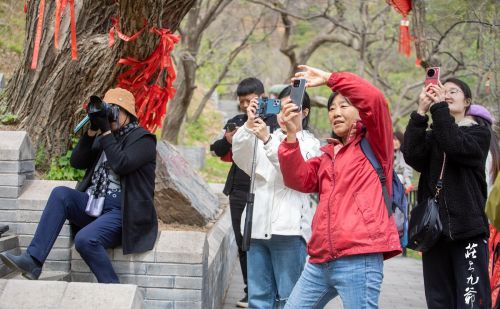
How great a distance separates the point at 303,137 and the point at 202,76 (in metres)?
21.0

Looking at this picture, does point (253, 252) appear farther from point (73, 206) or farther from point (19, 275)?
point (19, 275)

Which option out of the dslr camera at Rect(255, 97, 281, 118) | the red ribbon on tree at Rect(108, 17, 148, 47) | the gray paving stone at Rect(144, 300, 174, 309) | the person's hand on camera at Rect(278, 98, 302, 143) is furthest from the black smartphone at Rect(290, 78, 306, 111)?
the red ribbon on tree at Rect(108, 17, 148, 47)

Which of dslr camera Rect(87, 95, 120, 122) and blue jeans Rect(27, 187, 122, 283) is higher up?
dslr camera Rect(87, 95, 120, 122)

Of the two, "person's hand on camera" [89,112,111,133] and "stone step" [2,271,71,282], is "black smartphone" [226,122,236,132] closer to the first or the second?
"person's hand on camera" [89,112,111,133]

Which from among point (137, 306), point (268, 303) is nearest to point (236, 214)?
point (268, 303)

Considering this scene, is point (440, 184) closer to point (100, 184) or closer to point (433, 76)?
point (433, 76)

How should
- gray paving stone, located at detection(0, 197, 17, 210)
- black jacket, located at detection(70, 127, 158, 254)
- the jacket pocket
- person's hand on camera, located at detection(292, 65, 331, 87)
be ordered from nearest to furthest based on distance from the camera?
the jacket pocket → person's hand on camera, located at detection(292, 65, 331, 87) → black jacket, located at detection(70, 127, 158, 254) → gray paving stone, located at detection(0, 197, 17, 210)

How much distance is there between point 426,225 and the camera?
14.2ft

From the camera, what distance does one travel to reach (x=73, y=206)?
465 cm

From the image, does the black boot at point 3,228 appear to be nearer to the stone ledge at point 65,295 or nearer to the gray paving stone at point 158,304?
the stone ledge at point 65,295

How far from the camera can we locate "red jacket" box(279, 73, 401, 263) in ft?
11.8

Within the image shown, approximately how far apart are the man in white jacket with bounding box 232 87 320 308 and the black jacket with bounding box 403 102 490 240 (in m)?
0.74

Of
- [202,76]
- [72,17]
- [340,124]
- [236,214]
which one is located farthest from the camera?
[202,76]

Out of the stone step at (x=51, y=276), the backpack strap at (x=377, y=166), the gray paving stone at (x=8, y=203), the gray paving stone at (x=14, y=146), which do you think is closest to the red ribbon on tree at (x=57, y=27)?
the gray paving stone at (x=14, y=146)
